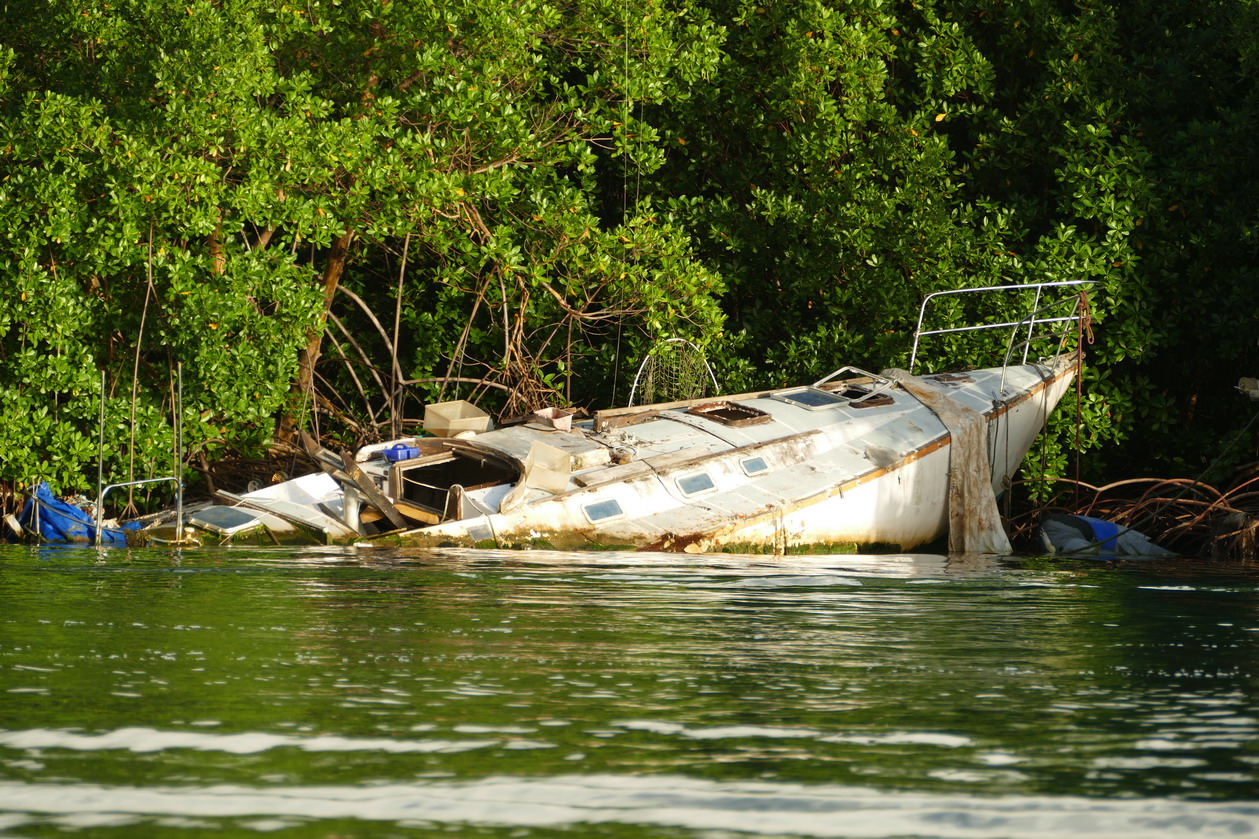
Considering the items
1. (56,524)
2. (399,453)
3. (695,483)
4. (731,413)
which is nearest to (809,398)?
(731,413)

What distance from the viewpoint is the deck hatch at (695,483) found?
592 inches

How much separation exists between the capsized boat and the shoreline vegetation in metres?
2.46

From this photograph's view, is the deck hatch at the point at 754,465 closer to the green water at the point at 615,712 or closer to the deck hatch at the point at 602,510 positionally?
the deck hatch at the point at 602,510

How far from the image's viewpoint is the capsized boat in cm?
1450

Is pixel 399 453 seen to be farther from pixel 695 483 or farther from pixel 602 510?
pixel 695 483

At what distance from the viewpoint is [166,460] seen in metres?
17.7

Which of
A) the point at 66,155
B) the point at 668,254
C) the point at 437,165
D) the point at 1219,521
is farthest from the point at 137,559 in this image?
the point at 1219,521

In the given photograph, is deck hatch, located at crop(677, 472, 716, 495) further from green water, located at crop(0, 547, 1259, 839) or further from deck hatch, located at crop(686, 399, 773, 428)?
green water, located at crop(0, 547, 1259, 839)

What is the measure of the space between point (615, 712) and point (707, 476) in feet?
31.2

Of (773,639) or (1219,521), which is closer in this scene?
(773,639)

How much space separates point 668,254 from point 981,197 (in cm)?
505

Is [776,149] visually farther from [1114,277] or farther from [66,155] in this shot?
[66,155]

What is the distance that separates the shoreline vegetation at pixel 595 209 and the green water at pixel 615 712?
749cm

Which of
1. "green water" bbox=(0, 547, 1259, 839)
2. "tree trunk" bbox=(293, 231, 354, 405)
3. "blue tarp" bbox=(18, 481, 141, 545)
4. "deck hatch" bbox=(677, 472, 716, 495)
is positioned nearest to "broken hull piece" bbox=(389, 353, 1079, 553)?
"deck hatch" bbox=(677, 472, 716, 495)
